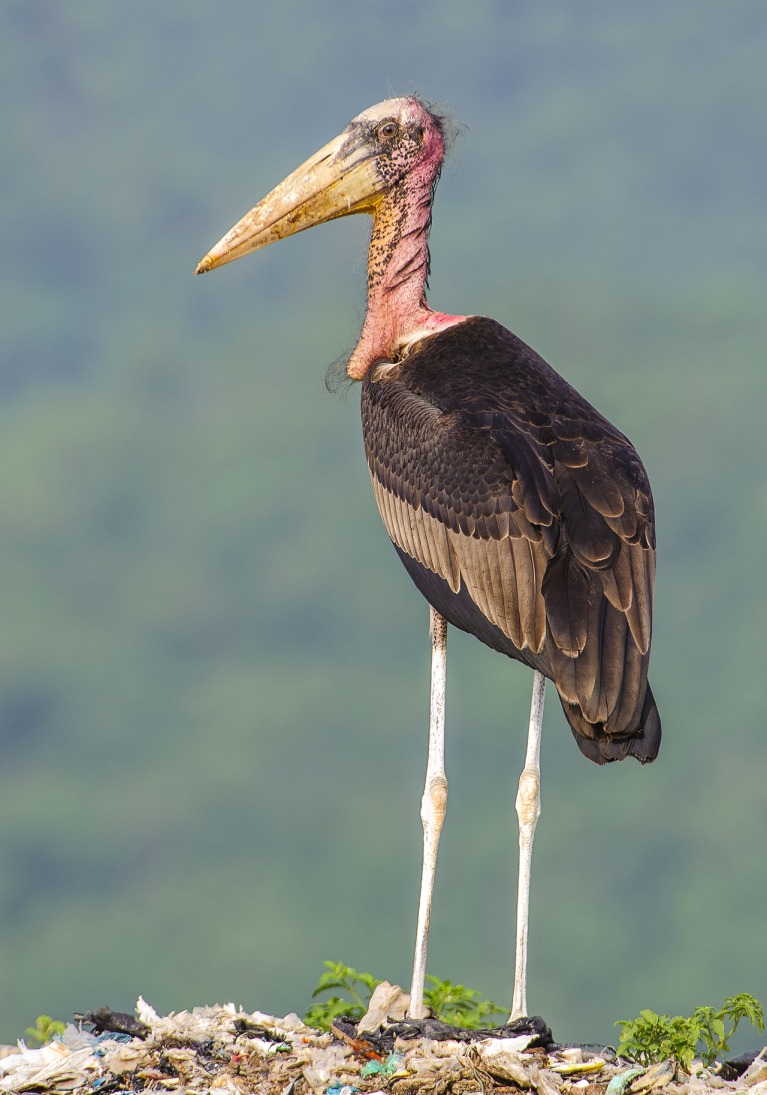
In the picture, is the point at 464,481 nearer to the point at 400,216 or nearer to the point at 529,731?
the point at 529,731

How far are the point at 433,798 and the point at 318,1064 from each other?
1.70m

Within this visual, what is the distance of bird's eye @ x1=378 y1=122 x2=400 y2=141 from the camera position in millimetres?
10375

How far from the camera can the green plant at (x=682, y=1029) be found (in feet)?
26.1

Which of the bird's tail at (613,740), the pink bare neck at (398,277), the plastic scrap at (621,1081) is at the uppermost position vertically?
the pink bare neck at (398,277)

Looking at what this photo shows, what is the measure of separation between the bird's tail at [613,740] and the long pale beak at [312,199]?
368cm

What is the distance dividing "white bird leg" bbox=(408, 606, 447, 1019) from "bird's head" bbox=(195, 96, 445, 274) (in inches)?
105

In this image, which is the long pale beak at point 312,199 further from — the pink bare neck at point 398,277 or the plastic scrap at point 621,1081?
the plastic scrap at point 621,1081

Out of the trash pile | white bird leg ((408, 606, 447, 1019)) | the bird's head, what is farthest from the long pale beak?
the trash pile

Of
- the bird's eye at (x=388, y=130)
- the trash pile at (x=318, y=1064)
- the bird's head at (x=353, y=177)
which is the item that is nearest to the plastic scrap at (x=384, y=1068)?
the trash pile at (x=318, y=1064)

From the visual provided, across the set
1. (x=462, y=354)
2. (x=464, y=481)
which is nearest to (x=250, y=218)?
(x=462, y=354)

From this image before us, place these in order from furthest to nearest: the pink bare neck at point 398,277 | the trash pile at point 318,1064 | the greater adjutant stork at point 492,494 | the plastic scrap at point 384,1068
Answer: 1. the pink bare neck at point 398,277
2. the greater adjutant stork at point 492,494
3. the plastic scrap at point 384,1068
4. the trash pile at point 318,1064

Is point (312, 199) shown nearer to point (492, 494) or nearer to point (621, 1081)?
point (492, 494)

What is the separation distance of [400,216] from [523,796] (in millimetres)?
3454

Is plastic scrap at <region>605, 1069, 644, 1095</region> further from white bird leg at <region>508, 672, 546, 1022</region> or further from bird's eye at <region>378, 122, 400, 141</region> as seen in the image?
bird's eye at <region>378, 122, 400, 141</region>
